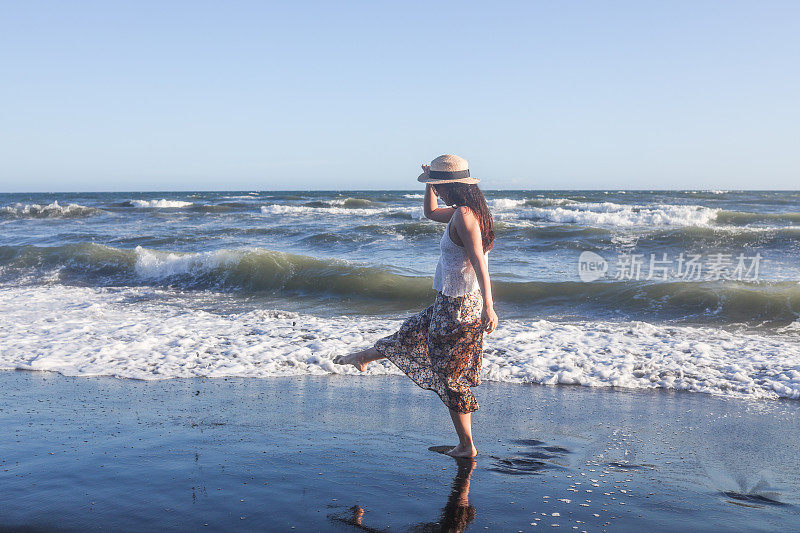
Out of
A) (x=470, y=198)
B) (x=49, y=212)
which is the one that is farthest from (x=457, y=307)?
(x=49, y=212)

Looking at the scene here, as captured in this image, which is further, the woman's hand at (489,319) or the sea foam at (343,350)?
the sea foam at (343,350)

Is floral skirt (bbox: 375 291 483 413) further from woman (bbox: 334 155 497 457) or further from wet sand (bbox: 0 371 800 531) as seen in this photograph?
wet sand (bbox: 0 371 800 531)

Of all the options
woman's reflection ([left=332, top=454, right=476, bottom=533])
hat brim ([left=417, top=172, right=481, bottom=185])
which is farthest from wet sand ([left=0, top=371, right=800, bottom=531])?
hat brim ([left=417, top=172, right=481, bottom=185])

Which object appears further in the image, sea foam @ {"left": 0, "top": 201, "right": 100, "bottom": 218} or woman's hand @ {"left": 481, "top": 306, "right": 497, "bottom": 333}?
sea foam @ {"left": 0, "top": 201, "right": 100, "bottom": 218}

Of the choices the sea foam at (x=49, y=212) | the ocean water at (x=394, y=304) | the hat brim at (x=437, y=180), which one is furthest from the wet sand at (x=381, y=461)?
the sea foam at (x=49, y=212)

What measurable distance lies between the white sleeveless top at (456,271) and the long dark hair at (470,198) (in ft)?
0.50

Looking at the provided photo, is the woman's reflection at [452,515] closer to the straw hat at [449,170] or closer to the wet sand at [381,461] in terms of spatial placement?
the wet sand at [381,461]

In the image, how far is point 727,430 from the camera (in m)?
4.57

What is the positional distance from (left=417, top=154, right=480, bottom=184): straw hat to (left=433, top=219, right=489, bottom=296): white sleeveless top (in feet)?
0.91

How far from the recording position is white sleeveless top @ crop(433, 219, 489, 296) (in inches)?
144

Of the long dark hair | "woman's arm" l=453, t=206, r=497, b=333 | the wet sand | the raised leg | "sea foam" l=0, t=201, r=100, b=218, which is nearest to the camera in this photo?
the wet sand

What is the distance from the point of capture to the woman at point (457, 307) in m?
3.57

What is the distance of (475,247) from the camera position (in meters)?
3.54

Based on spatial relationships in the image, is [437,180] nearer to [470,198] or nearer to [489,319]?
[470,198]
